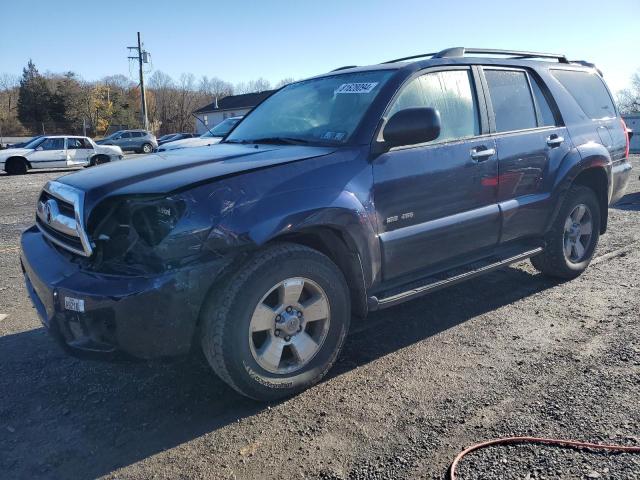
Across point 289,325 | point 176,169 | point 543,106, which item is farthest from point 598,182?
point 176,169

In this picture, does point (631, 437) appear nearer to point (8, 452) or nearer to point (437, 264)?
point (437, 264)

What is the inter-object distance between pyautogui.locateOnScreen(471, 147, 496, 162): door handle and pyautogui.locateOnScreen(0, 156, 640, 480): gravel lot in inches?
48.9

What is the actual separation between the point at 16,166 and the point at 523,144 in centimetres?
2034

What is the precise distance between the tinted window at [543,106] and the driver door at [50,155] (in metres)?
20.2

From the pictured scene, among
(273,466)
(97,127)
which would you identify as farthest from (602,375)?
(97,127)

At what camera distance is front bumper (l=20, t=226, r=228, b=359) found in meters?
2.45

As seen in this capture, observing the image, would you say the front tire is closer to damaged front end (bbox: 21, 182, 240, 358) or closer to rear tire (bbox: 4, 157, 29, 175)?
damaged front end (bbox: 21, 182, 240, 358)

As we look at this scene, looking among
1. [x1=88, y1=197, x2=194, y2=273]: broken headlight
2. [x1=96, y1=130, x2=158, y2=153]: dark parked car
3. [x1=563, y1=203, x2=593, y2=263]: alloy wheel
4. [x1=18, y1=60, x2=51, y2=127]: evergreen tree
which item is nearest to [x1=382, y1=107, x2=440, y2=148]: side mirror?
[x1=88, y1=197, x2=194, y2=273]: broken headlight

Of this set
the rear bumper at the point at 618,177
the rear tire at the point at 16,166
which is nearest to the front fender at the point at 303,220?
the rear bumper at the point at 618,177

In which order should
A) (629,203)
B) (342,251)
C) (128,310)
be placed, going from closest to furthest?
(128,310)
(342,251)
(629,203)

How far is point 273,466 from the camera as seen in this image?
7.86 feet

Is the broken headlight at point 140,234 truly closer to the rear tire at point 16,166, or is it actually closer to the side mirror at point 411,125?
the side mirror at point 411,125

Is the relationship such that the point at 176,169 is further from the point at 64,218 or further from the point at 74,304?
the point at 74,304

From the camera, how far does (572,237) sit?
4.85 meters
